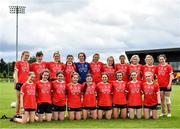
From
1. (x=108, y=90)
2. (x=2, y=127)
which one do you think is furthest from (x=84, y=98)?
(x=2, y=127)

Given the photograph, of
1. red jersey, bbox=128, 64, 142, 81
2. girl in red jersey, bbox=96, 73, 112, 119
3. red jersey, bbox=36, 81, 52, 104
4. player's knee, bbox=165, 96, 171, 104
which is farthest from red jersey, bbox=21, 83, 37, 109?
player's knee, bbox=165, 96, 171, 104

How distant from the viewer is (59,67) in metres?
12.6

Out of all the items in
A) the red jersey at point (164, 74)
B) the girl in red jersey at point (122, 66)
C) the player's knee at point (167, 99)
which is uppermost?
the girl in red jersey at point (122, 66)

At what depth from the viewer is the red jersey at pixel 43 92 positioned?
39.0ft

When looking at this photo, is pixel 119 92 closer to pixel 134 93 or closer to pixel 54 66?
pixel 134 93

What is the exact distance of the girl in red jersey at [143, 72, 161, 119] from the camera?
40.6 feet

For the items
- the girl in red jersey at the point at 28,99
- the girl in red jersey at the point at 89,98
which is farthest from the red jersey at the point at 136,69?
the girl in red jersey at the point at 28,99

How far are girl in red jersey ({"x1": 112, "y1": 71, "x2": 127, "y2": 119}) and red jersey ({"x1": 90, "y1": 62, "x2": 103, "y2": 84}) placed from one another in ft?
1.94

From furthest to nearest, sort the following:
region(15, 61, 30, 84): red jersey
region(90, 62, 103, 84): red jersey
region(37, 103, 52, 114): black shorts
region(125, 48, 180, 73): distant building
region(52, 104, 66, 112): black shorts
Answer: region(125, 48, 180, 73): distant building < region(90, 62, 103, 84): red jersey < region(15, 61, 30, 84): red jersey < region(52, 104, 66, 112): black shorts < region(37, 103, 52, 114): black shorts

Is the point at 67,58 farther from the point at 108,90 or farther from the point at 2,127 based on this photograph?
the point at 2,127

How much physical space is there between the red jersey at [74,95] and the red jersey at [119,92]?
0.99 metres

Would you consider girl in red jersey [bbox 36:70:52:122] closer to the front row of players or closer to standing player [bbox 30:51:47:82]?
the front row of players

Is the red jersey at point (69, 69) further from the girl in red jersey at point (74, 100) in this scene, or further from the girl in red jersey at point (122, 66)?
the girl in red jersey at point (122, 66)

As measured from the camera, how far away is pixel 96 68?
1284 cm
